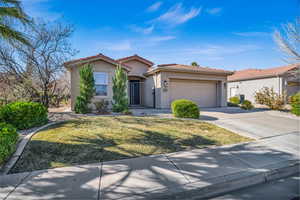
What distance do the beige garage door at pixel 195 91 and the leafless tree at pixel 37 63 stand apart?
29.2 ft

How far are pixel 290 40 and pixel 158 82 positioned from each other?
8398 millimetres

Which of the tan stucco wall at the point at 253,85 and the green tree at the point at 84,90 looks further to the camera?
the tan stucco wall at the point at 253,85

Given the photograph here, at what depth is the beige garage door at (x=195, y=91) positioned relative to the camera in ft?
42.1

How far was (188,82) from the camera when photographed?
13.2 metres

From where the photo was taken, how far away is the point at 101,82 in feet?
34.9

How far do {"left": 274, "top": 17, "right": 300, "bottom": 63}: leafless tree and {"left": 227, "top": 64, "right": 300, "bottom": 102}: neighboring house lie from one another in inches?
312

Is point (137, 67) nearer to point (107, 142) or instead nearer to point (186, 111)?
point (186, 111)

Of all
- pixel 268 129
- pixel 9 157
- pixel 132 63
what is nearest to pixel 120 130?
pixel 9 157

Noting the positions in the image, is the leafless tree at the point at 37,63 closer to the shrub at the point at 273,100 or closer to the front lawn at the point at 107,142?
the front lawn at the point at 107,142

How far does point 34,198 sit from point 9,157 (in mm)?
2042

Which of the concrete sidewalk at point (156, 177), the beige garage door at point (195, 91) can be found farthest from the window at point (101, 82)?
the concrete sidewalk at point (156, 177)

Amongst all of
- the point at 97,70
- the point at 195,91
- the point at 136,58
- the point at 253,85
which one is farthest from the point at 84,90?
the point at 253,85

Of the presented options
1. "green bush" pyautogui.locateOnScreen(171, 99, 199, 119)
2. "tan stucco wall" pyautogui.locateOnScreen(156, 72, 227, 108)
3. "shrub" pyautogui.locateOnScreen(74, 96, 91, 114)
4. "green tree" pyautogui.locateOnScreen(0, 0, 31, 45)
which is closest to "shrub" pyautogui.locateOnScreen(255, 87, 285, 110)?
"tan stucco wall" pyautogui.locateOnScreen(156, 72, 227, 108)

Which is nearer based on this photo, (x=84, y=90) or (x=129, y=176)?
(x=129, y=176)
